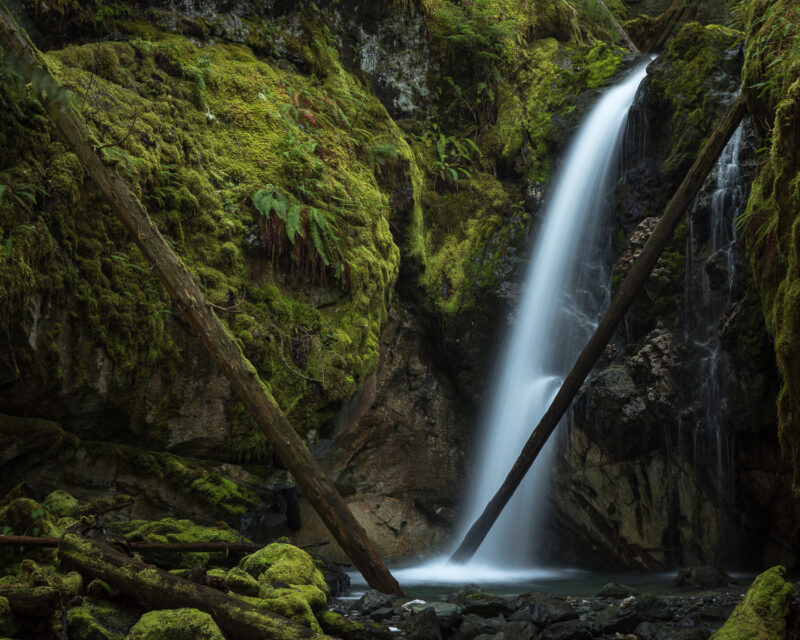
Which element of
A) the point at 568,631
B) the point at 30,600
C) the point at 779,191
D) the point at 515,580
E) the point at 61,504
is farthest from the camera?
the point at 515,580

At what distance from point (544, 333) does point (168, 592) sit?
6808 mm

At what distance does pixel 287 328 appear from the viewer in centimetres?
707

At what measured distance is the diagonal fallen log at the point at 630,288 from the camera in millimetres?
6191

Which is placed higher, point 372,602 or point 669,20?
point 669,20

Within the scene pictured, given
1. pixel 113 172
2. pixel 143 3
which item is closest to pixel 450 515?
pixel 113 172

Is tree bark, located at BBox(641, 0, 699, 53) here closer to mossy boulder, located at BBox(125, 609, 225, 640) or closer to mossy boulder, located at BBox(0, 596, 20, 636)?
mossy boulder, located at BBox(125, 609, 225, 640)

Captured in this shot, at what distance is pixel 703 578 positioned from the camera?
6.21 meters

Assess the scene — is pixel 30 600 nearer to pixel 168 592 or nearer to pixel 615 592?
pixel 168 592

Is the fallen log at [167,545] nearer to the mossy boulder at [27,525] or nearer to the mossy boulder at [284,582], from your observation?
the mossy boulder at [27,525]

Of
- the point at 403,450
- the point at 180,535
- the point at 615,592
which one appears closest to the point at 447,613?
the point at 615,592

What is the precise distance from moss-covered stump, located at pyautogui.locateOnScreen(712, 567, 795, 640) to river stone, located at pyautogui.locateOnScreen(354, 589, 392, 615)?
2.66m

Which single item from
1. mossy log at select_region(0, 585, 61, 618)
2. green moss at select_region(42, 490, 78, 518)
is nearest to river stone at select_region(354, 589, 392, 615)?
mossy log at select_region(0, 585, 61, 618)

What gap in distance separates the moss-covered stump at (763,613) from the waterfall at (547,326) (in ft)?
15.6

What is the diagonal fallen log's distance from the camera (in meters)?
6.19
